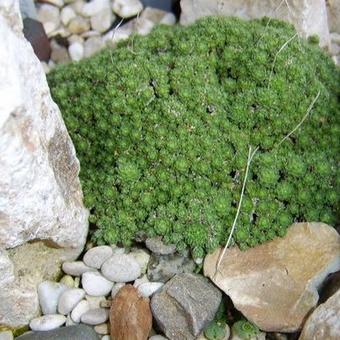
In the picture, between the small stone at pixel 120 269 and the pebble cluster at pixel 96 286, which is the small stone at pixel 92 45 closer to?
the pebble cluster at pixel 96 286

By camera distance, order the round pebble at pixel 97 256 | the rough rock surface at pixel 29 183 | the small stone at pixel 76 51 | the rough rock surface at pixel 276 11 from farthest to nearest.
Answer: the small stone at pixel 76 51 < the rough rock surface at pixel 276 11 < the round pebble at pixel 97 256 < the rough rock surface at pixel 29 183

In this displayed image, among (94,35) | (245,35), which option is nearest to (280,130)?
(245,35)

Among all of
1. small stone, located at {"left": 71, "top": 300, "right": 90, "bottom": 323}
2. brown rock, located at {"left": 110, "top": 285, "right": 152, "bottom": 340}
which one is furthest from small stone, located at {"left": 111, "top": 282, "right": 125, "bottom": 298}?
small stone, located at {"left": 71, "top": 300, "right": 90, "bottom": 323}

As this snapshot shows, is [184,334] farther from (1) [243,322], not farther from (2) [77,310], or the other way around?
(2) [77,310]

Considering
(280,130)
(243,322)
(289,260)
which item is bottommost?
(243,322)

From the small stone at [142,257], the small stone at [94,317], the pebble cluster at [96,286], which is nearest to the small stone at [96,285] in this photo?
the pebble cluster at [96,286]

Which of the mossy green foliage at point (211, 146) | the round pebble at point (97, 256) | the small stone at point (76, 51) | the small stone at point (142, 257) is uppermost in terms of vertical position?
the small stone at point (76, 51)
